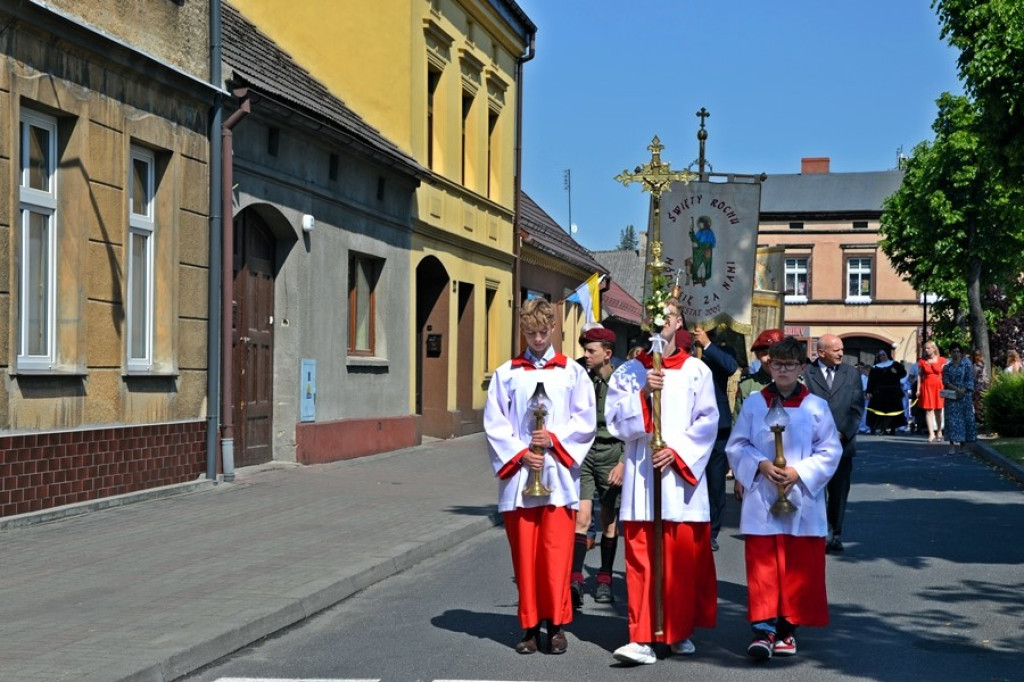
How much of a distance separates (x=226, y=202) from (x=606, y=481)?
26.2 ft

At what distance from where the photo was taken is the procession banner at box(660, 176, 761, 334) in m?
16.8

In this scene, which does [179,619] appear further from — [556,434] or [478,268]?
[478,268]

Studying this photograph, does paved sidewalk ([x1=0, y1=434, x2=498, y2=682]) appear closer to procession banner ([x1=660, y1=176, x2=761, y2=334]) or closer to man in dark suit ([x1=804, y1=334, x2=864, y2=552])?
man in dark suit ([x1=804, y1=334, x2=864, y2=552])

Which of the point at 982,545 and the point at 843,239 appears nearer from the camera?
the point at 982,545

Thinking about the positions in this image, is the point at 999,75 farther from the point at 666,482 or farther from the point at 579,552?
the point at 666,482

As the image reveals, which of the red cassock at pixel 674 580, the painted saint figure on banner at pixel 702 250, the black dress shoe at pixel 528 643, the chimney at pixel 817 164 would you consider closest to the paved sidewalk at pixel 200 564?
the black dress shoe at pixel 528 643

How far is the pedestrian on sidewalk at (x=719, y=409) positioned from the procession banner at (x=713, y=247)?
16.2 ft

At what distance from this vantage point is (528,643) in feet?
24.8

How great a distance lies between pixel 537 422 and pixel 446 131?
18.9m

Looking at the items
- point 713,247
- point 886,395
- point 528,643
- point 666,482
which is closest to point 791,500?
point 666,482

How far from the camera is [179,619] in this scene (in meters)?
7.84

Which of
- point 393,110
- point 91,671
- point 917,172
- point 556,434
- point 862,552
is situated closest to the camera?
point 91,671

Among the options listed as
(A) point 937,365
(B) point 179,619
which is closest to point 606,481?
(B) point 179,619

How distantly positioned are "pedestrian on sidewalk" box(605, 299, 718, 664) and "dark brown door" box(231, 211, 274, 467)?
34.3 feet
